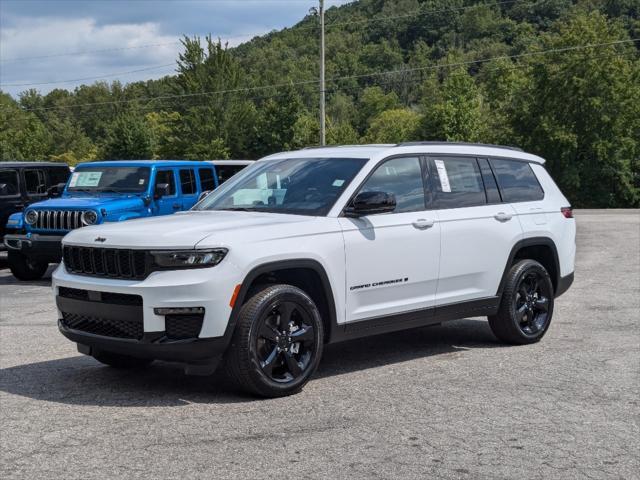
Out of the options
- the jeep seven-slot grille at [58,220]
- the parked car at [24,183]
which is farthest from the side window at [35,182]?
the jeep seven-slot grille at [58,220]

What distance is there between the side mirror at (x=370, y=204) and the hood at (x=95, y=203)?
26.0 ft

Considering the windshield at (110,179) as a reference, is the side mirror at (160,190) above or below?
below

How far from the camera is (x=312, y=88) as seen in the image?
113m

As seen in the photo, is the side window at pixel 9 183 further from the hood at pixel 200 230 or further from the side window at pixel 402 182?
the side window at pixel 402 182

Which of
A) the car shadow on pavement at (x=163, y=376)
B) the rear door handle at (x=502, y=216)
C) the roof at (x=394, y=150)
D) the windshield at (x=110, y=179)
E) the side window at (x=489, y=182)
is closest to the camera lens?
the car shadow on pavement at (x=163, y=376)

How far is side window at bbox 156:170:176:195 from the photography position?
14.9 meters

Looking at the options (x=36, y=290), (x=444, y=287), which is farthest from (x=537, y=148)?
(x=444, y=287)

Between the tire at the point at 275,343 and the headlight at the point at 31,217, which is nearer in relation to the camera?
the tire at the point at 275,343

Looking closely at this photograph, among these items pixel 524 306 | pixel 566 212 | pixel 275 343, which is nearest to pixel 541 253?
pixel 566 212

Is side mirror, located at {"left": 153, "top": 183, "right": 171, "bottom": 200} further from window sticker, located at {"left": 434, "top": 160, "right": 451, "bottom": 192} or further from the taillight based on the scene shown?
window sticker, located at {"left": 434, "top": 160, "right": 451, "bottom": 192}

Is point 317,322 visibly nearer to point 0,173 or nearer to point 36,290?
point 36,290

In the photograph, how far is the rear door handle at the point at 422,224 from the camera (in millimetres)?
7076

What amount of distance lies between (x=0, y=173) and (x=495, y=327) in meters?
11.8

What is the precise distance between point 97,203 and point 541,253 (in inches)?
306
